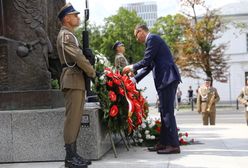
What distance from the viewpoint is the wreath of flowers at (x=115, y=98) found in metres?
6.61

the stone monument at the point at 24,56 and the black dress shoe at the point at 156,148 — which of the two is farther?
the black dress shoe at the point at 156,148

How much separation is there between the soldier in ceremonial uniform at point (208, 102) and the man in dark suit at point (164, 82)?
25.5ft

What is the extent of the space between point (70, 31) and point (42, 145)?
1.70 meters

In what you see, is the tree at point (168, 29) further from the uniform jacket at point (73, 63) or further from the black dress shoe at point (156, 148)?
the uniform jacket at point (73, 63)

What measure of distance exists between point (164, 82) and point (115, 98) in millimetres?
809

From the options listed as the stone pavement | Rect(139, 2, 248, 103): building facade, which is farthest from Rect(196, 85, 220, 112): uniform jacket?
Rect(139, 2, 248, 103): building facade

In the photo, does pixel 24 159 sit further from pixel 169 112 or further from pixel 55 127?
pixel 169 112

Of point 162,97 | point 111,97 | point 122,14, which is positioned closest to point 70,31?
point 111,97

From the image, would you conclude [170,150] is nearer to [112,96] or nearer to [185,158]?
[185,158]

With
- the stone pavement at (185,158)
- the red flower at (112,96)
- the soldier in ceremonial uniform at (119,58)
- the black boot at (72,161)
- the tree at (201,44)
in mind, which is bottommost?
the stone pavement at (185,158)

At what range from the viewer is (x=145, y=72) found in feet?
24.2

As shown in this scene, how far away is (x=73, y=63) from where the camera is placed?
568 centimetres

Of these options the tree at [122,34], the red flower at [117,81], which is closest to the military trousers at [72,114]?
the red flower at [117,81]

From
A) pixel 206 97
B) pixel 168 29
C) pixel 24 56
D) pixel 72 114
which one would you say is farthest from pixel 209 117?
pixel 168 29
